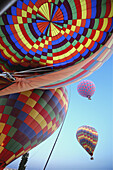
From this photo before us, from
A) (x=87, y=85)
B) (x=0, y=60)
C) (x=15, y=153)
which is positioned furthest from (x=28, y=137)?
(x=87, y=85)

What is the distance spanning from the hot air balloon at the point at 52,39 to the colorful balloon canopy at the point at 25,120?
1332 mm

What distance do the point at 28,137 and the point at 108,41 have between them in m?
4.23

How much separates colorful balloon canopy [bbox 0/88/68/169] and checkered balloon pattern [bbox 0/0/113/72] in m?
1.57

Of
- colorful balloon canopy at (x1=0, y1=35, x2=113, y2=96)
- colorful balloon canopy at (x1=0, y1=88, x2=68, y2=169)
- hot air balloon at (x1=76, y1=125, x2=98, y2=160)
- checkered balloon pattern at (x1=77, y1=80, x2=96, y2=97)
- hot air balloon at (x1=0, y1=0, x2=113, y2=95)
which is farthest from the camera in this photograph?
checkered balloon pattern at (x1=77, y1=80, x2=96, y2=97)

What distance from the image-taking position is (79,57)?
13.3ft

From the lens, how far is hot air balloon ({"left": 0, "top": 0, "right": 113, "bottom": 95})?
3484 millimetres

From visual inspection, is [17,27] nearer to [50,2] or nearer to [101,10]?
[50,2]

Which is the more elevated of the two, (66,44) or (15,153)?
(66,44)

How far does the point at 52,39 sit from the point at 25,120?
3.08 meters

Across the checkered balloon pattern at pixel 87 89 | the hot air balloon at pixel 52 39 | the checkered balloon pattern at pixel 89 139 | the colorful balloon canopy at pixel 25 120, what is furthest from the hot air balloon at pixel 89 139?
the hot air balloon at pixel 52 39

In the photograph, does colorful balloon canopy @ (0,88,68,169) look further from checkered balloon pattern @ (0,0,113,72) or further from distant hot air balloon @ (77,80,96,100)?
distant hot air balloon @ (77,80,96,100)

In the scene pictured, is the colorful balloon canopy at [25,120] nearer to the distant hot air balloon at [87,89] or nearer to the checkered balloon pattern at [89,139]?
the checkered balloon pattern at [89,139]

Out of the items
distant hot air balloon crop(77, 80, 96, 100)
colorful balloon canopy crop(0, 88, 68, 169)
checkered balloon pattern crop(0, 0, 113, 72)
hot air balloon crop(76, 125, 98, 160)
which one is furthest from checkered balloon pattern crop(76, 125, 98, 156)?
checkered balloon pattern crop(0, 0, 113, 72)

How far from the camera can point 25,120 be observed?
5246 mm
